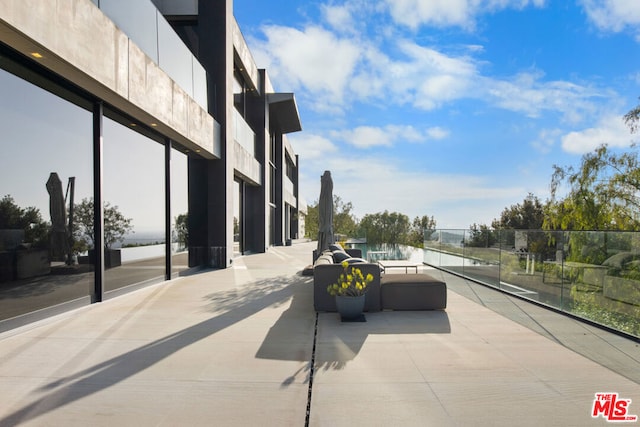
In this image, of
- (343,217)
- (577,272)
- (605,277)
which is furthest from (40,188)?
(343,217)

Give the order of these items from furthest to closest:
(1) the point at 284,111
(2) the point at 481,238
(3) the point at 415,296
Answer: (1) the point at 284,111
(2) the point at 481,238
(3) the point at 415,296

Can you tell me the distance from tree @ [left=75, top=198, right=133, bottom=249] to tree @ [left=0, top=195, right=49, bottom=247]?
2.20 ft

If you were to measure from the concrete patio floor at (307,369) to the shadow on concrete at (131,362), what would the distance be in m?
0.02

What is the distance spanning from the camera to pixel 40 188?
4.87 m

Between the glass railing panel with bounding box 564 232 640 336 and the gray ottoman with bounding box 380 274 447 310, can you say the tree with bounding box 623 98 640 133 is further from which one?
the gray ottoman with bounding box 380 274 447 310

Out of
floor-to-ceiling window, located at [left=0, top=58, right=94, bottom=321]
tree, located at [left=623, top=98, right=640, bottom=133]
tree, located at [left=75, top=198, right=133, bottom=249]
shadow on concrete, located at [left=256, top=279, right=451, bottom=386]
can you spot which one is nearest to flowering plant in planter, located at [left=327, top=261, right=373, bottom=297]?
shadow on concrete, located at [left=256, top=279, right=451, bottom=386]

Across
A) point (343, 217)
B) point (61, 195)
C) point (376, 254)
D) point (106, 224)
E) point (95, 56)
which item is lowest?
point (376, 254)

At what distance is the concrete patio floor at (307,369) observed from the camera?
2.51 m

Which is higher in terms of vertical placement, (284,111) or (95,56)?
(284,111)

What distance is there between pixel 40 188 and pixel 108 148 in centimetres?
180

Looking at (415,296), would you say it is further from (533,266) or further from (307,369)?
(533,266)

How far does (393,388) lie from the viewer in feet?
9.49

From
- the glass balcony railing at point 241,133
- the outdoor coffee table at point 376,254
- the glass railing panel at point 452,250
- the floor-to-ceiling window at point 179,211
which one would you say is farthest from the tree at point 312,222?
the floor-to-ceiling window at point 179,211

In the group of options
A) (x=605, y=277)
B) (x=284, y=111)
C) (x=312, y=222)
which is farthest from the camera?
(x=312, y=222)
